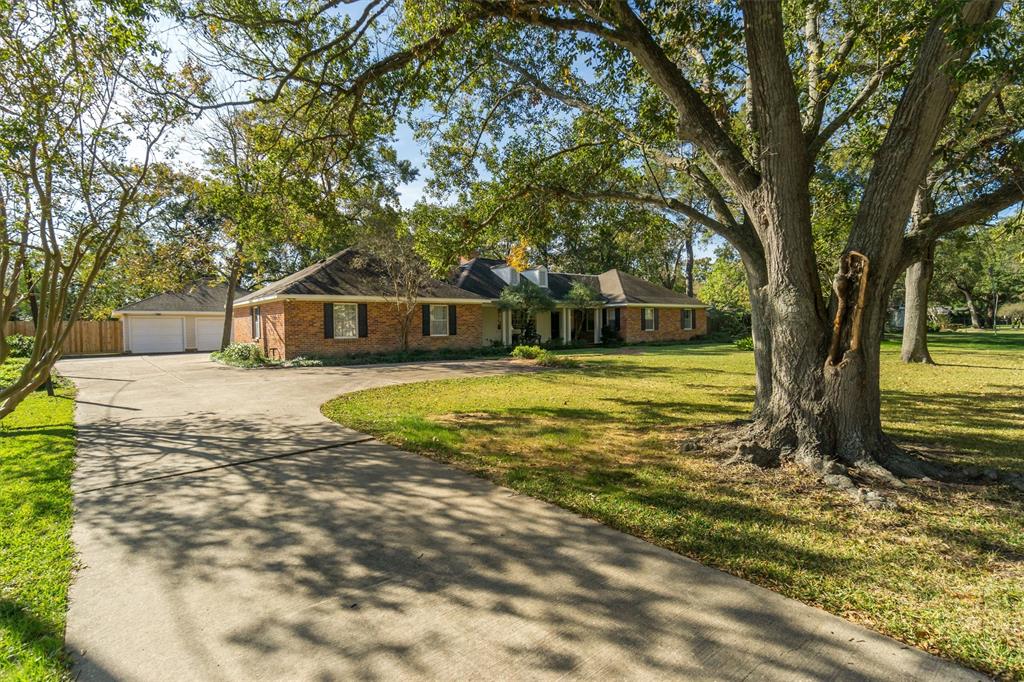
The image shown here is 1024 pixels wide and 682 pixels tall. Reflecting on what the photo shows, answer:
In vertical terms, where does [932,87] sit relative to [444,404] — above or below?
above

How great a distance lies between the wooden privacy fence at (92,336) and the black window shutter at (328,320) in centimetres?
1696

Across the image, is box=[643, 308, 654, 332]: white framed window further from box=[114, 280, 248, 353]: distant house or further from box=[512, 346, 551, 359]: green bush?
box=[114, 280, 248, 353]: distant house

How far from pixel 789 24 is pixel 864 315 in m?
5.04

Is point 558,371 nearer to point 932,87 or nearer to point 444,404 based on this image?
point 444,404

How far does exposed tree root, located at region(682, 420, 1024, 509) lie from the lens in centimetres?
466

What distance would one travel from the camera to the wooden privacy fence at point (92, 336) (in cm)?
2711

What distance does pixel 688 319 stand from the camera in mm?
32625

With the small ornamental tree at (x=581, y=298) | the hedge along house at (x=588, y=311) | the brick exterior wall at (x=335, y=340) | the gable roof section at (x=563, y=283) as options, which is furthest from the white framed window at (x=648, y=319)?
the brick exterior wall at (x=335, y=340)

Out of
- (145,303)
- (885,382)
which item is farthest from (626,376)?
(145,303)

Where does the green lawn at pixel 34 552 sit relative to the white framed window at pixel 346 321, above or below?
below

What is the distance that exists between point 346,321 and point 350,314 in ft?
1.06

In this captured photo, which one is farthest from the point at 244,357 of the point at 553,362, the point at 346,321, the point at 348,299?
the point at 553,362

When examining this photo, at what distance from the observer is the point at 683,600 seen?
2.91 m

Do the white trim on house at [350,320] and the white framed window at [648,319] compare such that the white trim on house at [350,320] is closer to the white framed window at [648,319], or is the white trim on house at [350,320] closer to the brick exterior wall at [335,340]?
the brick exterior wall at [335,340]
